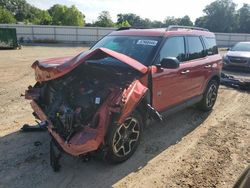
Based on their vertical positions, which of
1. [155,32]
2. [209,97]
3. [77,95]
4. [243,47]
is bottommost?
[209,97]

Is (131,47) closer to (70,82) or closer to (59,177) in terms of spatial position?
(70,82)

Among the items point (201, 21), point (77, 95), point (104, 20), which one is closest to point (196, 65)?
point (77, 95)

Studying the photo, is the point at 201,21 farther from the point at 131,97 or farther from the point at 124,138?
the point at 131,97

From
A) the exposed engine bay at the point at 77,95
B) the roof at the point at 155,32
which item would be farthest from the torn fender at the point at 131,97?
the roof at the point at 155,32

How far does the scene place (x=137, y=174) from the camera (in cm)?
430

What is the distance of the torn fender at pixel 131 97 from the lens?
400cm

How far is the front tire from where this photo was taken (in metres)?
4.18

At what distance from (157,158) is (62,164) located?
1483 millimetres

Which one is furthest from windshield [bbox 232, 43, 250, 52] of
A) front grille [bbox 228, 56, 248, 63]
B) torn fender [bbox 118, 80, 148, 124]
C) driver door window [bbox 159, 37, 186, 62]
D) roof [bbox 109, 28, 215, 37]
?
torn fender [bbox 118, 80, 148, 124]

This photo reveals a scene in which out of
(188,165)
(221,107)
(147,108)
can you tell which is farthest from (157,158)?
(221,107)

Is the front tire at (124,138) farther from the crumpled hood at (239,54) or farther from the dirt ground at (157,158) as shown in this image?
the crumpled hood at (239,54)

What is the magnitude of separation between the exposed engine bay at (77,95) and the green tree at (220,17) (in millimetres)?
69295

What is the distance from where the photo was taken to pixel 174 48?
220 inches

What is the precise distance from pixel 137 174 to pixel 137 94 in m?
1.15
